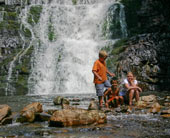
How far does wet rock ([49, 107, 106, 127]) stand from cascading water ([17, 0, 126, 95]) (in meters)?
14.5

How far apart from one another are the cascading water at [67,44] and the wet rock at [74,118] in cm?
1454

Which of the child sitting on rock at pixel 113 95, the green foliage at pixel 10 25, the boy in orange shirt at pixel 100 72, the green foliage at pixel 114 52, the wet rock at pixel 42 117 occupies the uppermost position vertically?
the green foliage at pixel 10 25

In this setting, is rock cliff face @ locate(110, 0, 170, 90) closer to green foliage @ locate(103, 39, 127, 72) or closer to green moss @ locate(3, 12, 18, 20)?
green foliage @ locate(103, 39, 127, 72)

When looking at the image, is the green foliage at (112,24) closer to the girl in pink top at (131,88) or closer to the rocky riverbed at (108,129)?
the girl in pink top at (131,88)

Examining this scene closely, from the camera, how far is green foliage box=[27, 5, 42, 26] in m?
30.2

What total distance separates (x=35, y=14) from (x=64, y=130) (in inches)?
1072

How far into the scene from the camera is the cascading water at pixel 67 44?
21.8 metres

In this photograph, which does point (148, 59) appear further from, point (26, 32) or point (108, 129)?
point (108, 129)

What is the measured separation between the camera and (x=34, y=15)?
30.8m

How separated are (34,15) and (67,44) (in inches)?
278

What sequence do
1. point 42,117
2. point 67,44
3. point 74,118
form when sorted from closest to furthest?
point 74,118, point 42,117, point 67,44

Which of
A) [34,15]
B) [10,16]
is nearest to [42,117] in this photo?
[10,16]

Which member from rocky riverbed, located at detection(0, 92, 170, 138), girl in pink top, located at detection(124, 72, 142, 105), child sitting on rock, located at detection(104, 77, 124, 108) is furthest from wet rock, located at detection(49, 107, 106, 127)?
girl in pink top, located at detection(124, 72, 142, 105)

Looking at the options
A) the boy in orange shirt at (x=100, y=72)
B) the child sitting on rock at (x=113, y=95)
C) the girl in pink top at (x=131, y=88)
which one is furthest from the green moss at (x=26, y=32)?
the boy in orange shirt at (x=100, y=72)
